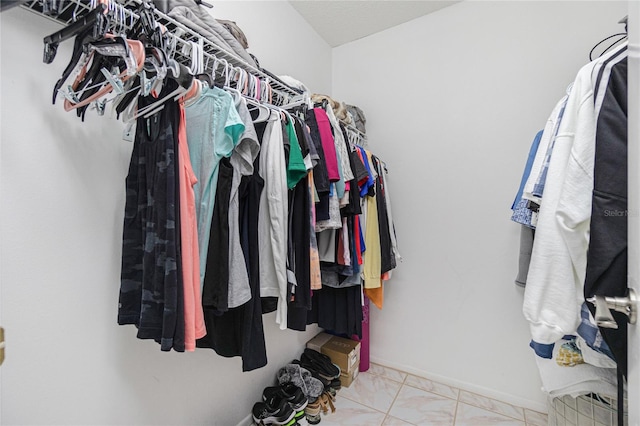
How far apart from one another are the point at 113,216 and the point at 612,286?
55.0 inches

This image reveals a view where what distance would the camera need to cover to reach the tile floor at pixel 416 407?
5.03 ft

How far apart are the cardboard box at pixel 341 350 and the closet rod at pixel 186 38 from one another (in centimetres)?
161

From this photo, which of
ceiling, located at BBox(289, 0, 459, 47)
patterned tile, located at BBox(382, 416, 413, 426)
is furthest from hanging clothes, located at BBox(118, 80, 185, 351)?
ceiling, located at BBox(289, 0, 459, 47)

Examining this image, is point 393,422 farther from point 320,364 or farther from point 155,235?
point 155,235

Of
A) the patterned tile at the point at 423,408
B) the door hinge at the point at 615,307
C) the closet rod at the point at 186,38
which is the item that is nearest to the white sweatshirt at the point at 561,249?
the door hinge at the point at 615,307

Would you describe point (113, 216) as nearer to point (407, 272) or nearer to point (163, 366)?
point (163, 366)

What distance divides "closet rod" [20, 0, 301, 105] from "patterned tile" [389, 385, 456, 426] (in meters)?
1.84

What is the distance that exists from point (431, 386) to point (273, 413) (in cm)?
110

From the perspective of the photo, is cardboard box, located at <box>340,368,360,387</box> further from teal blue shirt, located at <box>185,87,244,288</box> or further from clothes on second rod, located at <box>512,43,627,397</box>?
teal blue shirt, located at <box>185,87,244,288</box>

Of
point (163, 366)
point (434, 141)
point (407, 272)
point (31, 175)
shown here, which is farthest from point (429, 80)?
point (163, 366)

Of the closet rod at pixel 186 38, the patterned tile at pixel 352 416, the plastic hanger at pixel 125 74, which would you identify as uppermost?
the closet rod at pixel 186 38

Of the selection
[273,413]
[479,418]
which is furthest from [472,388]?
[273,413]

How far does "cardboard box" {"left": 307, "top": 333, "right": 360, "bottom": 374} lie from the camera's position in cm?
181

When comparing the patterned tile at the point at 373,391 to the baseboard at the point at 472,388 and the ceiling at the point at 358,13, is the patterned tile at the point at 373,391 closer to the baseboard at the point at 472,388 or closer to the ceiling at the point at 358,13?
the baseboard at the point at 472,388
